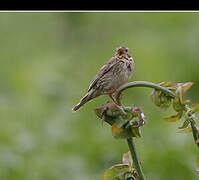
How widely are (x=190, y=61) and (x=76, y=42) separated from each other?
112 inches

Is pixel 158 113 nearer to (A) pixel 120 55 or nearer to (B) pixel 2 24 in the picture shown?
(A) pixel 120 55

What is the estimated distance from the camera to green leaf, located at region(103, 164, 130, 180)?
2188 mm

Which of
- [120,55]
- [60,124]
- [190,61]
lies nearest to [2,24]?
[190,61]

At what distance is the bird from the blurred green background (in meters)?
1.46

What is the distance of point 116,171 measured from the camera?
220 centimetres

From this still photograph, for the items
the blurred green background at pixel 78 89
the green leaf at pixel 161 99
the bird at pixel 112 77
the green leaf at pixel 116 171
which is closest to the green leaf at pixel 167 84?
the green leaf at pixel 161 99

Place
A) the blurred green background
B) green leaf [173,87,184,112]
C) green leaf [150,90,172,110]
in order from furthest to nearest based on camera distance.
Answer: the blurred green background
green leaf [150,90,172,110]
green leaf [173,87,184,112]

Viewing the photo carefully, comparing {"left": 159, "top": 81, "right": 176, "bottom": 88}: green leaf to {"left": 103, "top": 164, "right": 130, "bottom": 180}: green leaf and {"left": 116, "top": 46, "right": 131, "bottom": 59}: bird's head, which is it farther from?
{"left": 116, "top": 46, "right": 131, "bottom": 59}: bird's head

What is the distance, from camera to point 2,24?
11.3m

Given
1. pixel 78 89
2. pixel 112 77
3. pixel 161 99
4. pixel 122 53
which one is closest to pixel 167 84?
pixel 161 99

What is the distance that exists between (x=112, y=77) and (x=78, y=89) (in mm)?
4284

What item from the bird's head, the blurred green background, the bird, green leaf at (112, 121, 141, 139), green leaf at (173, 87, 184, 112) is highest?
the blurred green background

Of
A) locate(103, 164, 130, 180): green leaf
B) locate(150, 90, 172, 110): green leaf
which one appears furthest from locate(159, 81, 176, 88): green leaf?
locate(103, 164, 130, 180): green leaf

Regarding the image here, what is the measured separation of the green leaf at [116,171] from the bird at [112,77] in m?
0.81
